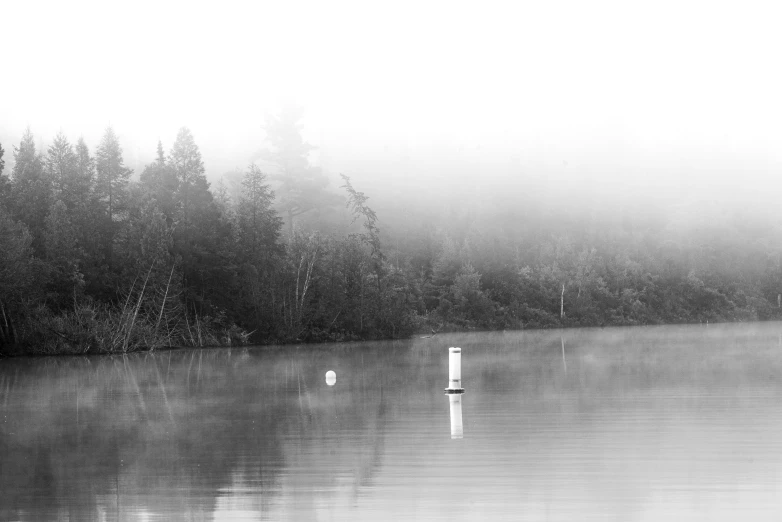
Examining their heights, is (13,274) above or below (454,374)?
above

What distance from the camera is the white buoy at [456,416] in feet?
44.5

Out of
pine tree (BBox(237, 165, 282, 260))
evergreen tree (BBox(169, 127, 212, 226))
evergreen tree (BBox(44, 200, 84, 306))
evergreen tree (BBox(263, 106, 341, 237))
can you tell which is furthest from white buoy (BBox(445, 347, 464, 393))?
evergreen tree (BBox(263, 106, 341, 237))

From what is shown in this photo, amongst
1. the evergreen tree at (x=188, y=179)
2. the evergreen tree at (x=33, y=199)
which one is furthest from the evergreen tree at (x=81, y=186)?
the evergreen tree at (x=188, y=179)

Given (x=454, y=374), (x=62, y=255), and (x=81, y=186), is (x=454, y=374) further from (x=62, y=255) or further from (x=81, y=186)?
(x=81, y=186)

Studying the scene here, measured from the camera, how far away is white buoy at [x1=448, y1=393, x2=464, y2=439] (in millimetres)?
13560

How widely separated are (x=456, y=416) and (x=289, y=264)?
121 ft

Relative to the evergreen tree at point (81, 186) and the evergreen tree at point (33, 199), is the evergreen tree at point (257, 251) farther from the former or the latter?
the evergreen tree at point (33, 199)

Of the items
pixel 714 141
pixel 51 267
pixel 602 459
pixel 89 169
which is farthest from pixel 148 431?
pixel 714 141

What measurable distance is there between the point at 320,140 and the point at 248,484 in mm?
97857

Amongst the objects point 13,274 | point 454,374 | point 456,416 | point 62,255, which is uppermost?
point 62,255

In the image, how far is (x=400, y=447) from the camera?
40.8 ft

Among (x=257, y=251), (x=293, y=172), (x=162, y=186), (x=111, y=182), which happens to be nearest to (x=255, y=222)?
(x=257, y=251)

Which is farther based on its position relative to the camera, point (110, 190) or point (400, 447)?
point (110, 190)

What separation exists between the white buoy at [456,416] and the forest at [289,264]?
998 inches
